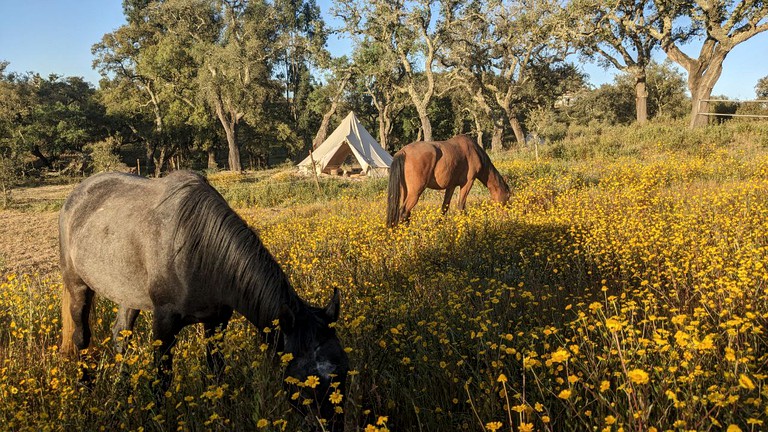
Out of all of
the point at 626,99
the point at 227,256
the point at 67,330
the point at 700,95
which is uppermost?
the point at 626,99

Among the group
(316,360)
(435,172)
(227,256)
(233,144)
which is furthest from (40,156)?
(316,360)

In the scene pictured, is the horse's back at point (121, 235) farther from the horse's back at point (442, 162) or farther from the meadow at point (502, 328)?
the horse's back at point (442, 162)

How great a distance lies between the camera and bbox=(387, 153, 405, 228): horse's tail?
8883 millimetres

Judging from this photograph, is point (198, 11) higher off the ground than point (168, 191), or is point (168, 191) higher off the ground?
point (198, 11)

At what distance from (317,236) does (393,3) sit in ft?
87.8

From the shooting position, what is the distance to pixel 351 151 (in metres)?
28.2

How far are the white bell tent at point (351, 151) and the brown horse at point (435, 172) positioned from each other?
15275 mm

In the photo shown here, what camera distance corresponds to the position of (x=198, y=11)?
33.4 meters

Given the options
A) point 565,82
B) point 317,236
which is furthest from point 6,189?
point 565,82

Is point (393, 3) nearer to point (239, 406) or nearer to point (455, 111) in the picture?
point (455, 111)

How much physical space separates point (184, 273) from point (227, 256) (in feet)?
1.19

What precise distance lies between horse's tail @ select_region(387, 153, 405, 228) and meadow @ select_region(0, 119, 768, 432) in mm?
515

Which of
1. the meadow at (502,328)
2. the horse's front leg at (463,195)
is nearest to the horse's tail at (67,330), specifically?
the meadow at (502,328)

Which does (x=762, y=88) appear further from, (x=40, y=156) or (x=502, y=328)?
(x=40, y=156)
